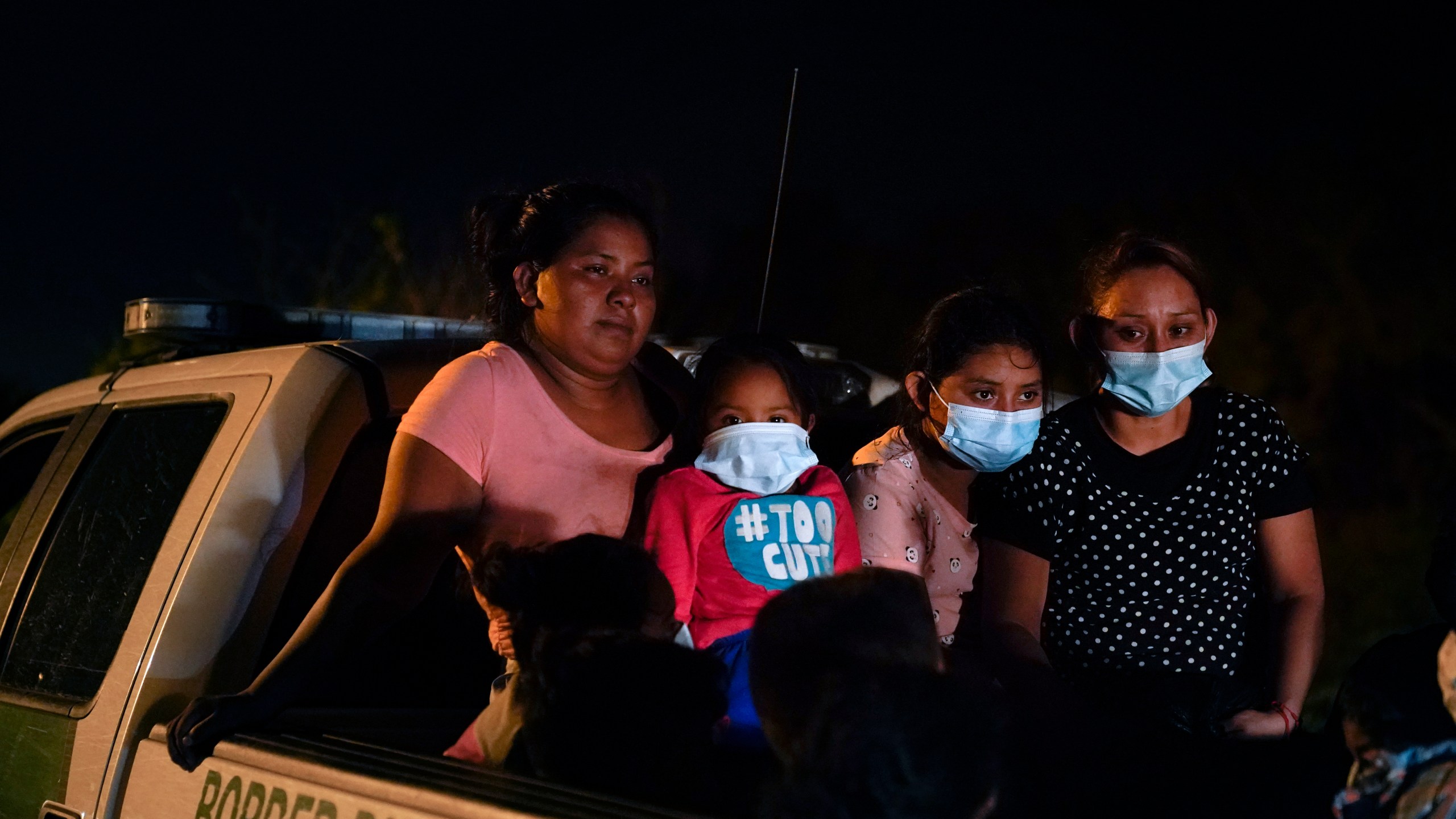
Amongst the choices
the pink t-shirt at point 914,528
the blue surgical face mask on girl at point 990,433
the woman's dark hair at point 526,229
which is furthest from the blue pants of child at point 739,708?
the woman's dark hair at point 526,229

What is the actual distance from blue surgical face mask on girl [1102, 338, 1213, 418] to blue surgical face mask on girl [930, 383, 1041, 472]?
0.21 meters

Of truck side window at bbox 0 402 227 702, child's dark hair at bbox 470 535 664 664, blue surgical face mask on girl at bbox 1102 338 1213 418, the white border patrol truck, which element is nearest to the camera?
child's dark hair at bbox 470 535 664 664

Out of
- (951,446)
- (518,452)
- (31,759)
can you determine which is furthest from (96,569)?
(951,446)

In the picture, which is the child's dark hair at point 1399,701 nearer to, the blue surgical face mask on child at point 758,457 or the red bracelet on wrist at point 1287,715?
the red bracelet on wrist at point 1287,715

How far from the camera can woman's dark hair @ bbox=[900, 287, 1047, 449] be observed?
10.4 ft

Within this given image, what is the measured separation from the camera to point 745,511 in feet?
9.53

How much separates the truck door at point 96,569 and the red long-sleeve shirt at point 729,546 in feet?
3.43

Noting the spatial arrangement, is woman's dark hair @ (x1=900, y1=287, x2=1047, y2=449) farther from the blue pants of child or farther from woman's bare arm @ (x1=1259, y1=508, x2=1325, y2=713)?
the blue pants of child

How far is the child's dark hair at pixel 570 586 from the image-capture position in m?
2.30

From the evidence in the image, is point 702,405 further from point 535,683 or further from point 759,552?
point 535,683

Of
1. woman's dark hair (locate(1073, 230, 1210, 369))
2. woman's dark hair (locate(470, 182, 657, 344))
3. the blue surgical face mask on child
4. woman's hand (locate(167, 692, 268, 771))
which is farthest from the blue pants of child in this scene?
woman's dark hair (locate(1073, 230, 1210, 369))

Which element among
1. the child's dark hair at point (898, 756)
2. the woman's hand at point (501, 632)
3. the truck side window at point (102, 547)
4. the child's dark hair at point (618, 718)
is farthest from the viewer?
the truck side window at point (102, 547)

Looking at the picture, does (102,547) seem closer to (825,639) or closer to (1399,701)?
(825,639)

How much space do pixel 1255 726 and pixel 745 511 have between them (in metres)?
1.15
